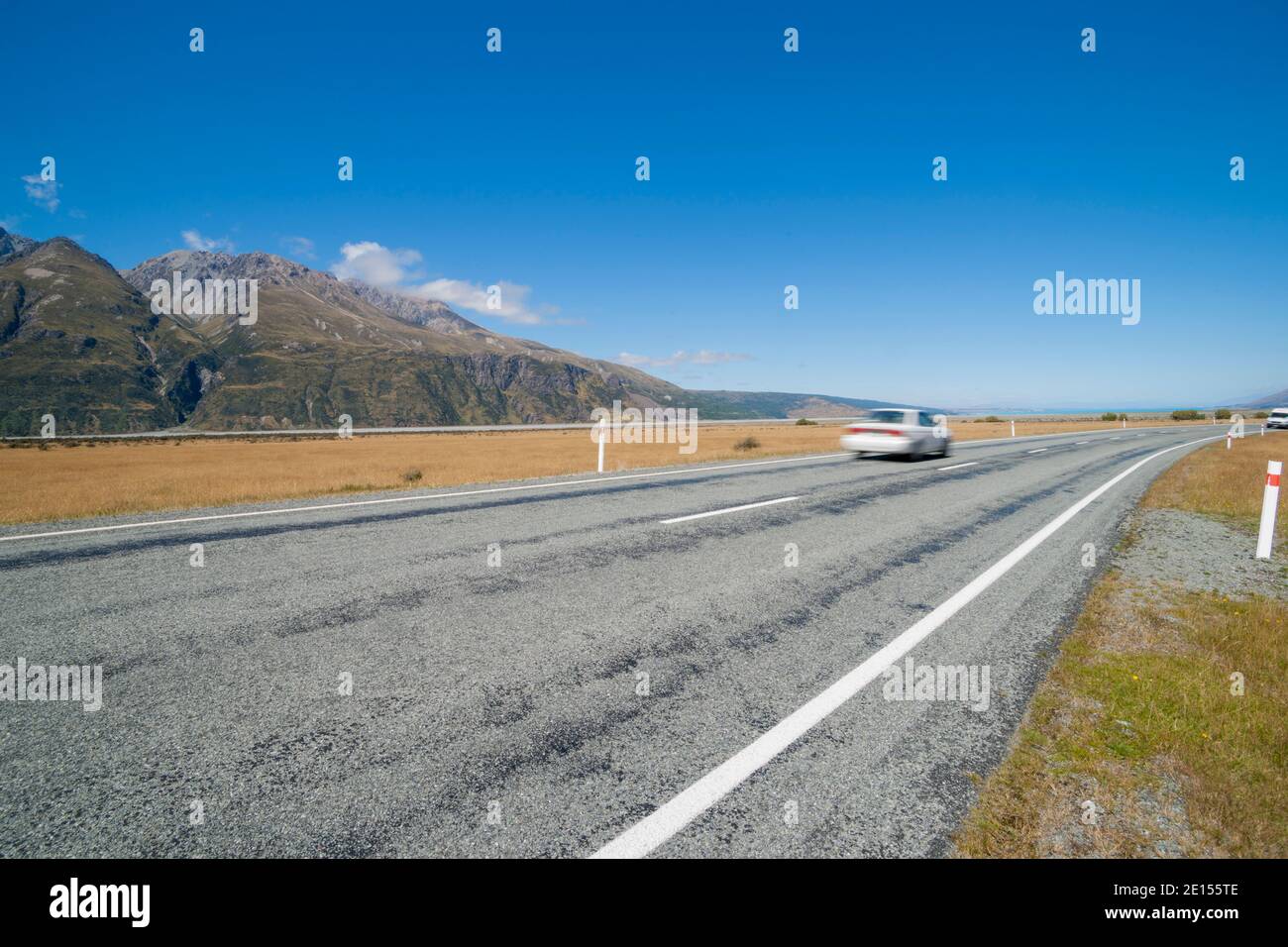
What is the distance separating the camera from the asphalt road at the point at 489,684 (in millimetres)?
2316

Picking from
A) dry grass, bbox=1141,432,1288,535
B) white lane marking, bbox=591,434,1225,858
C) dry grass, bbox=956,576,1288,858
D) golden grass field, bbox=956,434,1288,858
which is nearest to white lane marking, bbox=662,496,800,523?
white lane marking, bbox=591,434,1225,858

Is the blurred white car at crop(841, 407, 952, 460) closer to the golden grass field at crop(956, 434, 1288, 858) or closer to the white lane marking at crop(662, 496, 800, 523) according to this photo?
the white lane marking at crop(662, 496, 800, 523)

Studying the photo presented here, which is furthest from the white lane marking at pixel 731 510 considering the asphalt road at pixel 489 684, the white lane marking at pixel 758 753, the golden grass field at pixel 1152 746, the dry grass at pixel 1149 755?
the dry grass at pixel 1149 755

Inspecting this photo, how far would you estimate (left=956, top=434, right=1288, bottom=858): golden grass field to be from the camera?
7.62ft

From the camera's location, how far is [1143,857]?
2.25 m

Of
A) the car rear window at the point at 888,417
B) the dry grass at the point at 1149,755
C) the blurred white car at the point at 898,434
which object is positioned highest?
the car rear window at the point at 888,417

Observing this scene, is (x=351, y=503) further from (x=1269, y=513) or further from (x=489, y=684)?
(x=1269, y=513)

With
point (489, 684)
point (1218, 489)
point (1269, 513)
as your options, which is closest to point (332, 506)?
point (489, 684)

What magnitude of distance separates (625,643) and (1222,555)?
792 cm

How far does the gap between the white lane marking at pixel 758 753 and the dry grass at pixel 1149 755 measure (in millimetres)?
838

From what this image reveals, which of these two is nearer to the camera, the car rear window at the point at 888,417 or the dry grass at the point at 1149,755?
the dry grass at the point at 1149,755

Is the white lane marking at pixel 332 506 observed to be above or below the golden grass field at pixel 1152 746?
above

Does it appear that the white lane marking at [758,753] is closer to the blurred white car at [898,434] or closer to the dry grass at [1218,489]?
the dry grass at [1218,489]

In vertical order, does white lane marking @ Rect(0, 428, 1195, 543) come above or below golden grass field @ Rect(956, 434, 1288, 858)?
above
